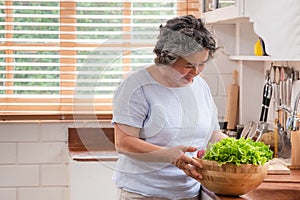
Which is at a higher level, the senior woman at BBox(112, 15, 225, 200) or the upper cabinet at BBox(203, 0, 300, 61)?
the upper cabinet at BBox(203, 0, 300, 61)

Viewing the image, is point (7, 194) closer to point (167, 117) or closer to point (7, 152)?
point (7, 152)

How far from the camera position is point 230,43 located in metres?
3.81

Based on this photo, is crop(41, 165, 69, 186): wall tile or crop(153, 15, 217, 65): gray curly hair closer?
crop(153, 15, 217, 65): gray curly hair

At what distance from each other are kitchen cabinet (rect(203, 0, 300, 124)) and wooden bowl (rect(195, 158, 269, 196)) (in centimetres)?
48

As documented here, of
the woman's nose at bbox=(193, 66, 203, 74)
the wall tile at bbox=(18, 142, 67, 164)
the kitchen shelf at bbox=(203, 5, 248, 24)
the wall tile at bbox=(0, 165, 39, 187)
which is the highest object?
the kitchen shelf at bbox=(203, 5, 248, 24)

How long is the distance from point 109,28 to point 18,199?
1.07 m

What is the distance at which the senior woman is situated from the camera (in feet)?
7.54

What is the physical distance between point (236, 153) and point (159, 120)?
31 centimetres

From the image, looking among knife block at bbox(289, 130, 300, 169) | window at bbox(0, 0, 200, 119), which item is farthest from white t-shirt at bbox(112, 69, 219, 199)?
window at bbox(0, 0, 200, 119)

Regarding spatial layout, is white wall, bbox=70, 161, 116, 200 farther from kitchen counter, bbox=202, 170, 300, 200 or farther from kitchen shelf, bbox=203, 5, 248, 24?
kitchen counter, bbox=202, 170, 300, 200

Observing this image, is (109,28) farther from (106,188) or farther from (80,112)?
(80,112)

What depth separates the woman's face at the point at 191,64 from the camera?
225cm

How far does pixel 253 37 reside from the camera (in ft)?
12.0

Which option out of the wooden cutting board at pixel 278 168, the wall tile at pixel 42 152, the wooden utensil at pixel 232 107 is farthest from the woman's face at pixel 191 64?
the wall tile at pixel 42 152
